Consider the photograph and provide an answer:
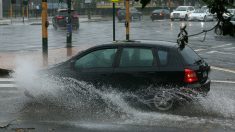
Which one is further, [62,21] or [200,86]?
[62,21]

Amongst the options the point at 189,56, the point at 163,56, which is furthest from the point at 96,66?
the point at 189,56

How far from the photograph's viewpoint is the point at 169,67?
29.1 feet

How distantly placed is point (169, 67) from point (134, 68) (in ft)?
2.09

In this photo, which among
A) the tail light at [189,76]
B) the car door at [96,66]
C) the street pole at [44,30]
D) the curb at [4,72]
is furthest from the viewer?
the street pole at [44,30]

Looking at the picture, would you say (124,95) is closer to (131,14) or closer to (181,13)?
(131,14)

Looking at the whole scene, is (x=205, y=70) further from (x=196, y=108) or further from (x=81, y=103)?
(x=81, y=103)

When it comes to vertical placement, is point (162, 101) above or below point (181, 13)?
below

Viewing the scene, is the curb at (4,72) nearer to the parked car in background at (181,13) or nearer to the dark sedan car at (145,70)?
the dark sedan car at (145,70)

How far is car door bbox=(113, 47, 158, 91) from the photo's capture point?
8914 mm

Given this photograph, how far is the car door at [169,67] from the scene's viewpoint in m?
8.75

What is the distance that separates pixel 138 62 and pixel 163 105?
2.97 ft

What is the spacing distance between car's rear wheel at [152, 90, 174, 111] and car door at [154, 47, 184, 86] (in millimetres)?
201

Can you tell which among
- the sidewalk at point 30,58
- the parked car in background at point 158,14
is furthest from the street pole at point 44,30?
the parked car in background at point 158,14

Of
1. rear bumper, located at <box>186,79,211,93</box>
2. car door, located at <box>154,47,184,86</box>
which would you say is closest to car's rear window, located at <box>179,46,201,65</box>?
car door, located at <box>154,47,184,86</box>
